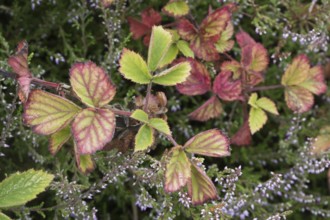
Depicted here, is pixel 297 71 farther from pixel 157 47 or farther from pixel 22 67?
pixel 22 67

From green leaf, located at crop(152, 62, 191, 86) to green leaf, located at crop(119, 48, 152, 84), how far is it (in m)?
0.03

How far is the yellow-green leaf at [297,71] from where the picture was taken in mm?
1653

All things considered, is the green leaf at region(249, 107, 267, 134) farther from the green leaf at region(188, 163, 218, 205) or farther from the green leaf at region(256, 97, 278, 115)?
the green leaf at region(188, 163, 218, 205)

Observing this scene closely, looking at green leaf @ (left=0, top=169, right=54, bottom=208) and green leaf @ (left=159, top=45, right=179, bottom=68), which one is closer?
green leaf @ (left=0, top=169, right=54, bottom=208)

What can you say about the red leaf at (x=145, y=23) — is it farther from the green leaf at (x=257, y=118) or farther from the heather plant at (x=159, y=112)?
the green leaf at (x=257, y=118)

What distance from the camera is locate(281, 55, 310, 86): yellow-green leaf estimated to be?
1.65 meters

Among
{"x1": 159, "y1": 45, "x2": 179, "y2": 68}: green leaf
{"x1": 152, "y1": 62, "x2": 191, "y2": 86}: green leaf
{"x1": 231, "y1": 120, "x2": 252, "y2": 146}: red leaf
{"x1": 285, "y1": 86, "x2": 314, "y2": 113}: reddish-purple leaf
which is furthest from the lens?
{"x1": 231, "y1": 120, "x2": 252, "y2": 146}: red leaf

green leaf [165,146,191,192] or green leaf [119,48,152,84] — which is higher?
green leaf [119,48,152,84]

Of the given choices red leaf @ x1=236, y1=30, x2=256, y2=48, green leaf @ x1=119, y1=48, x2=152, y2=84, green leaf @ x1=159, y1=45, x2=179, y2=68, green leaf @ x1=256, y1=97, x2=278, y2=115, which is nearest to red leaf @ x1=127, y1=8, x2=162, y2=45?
green leaf @ x1=159, y1=45, x2=179, y2=68

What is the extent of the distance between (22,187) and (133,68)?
0.37 m

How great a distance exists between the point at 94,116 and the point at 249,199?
2.58ft

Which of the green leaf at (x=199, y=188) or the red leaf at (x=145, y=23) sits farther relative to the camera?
the red leaf at (x=145, y=23)

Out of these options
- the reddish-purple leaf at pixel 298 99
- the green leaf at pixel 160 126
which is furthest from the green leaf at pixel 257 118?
the green leaf at pixel 160 126

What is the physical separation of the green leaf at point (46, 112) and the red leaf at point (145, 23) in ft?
2.09
